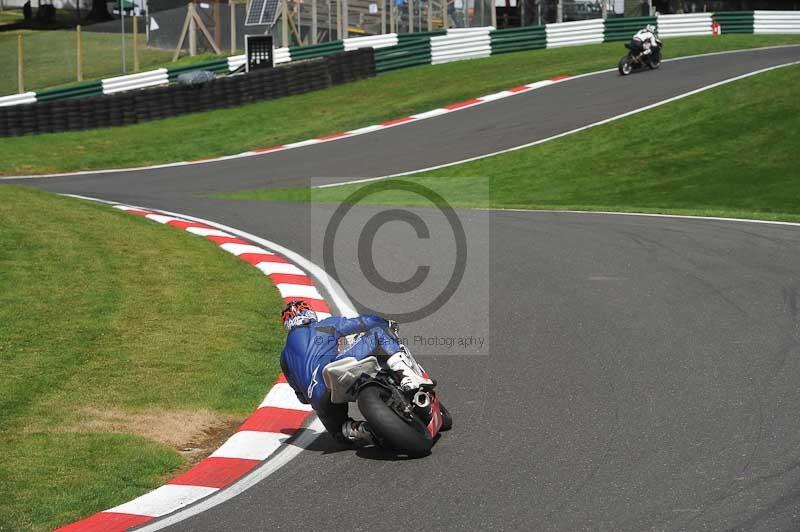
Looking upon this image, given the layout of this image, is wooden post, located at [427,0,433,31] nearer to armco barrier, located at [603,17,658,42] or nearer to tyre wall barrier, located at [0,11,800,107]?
tyre wall barrier, located at [0,11,800,107]

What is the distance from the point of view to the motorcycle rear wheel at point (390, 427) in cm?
615

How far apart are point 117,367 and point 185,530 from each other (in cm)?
331

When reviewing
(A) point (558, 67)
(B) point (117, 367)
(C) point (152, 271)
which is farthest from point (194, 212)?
(A) point (558, 67)

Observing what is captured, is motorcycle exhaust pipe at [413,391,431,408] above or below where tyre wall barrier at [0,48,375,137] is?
below

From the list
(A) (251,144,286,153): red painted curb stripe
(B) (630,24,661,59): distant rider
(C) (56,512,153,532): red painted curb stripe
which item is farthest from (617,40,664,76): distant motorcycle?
(C) (56,512,153,532): red painted curb stripe

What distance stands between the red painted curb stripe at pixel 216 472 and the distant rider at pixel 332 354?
21.0 inches

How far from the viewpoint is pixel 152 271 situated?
38.2 ft

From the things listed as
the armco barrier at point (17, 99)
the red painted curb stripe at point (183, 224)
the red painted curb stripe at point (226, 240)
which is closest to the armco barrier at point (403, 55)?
the armco barrier at point (17, 99)

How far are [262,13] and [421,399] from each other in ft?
107

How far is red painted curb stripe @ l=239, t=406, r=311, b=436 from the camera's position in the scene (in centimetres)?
718

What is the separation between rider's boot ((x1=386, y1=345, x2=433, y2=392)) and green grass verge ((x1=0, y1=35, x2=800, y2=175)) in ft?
68.0

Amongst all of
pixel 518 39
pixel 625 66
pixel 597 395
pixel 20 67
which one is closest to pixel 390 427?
pixel 597 395

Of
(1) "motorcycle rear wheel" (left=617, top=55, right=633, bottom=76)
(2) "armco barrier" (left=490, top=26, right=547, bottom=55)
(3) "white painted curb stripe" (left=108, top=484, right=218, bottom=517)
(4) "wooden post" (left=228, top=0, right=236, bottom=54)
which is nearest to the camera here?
(3) "white painted curb stripe" (left=108, top=484, right=218, bottom=517)

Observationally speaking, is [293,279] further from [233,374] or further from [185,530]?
[185,530]
